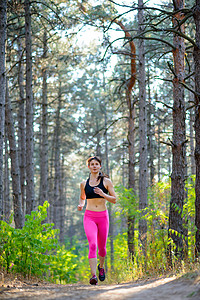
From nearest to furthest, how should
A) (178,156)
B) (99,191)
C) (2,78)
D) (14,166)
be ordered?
(99,191), (178,156), (2,78), (14,166)

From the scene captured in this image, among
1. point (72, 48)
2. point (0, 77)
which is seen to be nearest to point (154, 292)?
point (0, 77)

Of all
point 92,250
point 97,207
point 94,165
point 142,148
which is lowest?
point 92,250

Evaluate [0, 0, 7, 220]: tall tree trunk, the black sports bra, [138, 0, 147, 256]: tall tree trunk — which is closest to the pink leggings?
the black sports bra

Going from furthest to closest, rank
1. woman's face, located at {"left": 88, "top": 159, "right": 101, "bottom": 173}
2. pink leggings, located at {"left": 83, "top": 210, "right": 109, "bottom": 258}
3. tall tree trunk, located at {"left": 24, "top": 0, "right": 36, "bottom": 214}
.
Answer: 1. tall tree trunk, located at {"left": 24, "top": 0, "right": 36, "bottom": 214}
2. woman's face, located at {"left": 88, "top": 159, "right": 101, "bottom": 173}
3. pink leggings, located at {"left": 83, "top": 210, "right": 109, "bottom": 258}

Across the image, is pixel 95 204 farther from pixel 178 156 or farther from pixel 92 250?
pixel 178 156

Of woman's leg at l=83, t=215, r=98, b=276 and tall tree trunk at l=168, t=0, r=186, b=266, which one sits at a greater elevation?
tall tree trunk at l=168, t=0, r=186, b=266

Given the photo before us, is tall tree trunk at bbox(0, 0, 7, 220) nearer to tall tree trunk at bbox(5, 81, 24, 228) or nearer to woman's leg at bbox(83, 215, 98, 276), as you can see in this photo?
woman's leg at bbox(83, 215, 98, 276)

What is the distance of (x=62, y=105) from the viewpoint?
26.0 metres

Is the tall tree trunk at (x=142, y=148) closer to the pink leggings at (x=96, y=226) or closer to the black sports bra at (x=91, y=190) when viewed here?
the pink leggings at (x=96, y=226)

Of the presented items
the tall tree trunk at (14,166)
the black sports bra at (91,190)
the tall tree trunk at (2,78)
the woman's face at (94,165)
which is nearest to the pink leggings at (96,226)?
the black sports bra at (91,190)

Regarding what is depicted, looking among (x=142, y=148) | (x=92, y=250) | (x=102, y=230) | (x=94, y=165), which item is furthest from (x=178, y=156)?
(x=142, y=148)

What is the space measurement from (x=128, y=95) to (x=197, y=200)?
9.69m

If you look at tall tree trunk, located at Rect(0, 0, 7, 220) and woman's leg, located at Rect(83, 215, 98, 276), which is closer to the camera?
woman's leg, located at Rect(83, 215, 98, 276)

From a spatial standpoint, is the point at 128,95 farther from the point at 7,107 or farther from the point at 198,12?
the point at 198,12
